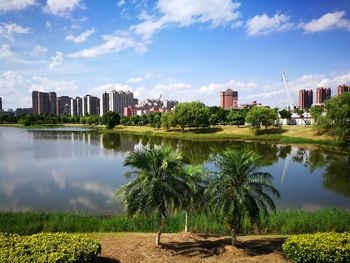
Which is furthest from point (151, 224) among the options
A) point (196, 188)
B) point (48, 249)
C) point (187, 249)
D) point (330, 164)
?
point (330, 164)

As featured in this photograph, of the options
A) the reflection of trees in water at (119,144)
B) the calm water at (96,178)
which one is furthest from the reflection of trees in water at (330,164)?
the reflection of trees in water at (119,144)

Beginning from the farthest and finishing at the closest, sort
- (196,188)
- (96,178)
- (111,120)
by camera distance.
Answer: (111,120), (96,178), (196,188)

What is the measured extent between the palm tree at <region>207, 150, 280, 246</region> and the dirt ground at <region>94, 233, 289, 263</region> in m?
1.05

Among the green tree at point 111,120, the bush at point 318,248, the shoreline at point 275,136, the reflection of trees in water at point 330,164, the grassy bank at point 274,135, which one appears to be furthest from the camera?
the green tree at point 111,120

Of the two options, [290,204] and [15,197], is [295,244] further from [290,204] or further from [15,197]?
[15,197]

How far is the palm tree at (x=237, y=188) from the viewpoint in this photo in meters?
15.5

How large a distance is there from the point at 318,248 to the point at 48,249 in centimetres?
1028

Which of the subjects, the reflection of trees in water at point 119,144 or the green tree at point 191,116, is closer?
the reflection of trees in water at point 119,144

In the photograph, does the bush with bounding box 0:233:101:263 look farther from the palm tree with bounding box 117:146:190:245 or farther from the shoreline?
the shoreline

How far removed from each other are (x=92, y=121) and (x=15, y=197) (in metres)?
156

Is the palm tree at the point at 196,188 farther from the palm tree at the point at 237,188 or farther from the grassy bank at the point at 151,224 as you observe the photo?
the grassy bank at the point at 151,224

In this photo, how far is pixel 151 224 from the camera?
20656 mm

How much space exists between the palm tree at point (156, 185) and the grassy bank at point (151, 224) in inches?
172

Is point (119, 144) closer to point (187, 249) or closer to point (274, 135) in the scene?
point (274, 135)
